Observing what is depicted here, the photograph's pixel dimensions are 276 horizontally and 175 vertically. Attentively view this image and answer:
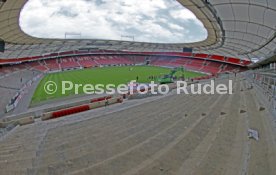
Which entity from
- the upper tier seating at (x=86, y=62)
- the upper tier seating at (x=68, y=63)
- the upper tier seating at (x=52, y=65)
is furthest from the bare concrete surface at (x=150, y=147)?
the upper tier seating at (x=86, y=62)

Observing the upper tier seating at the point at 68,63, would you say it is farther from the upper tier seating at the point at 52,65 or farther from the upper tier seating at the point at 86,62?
the upper tier seating at the point at 86,62

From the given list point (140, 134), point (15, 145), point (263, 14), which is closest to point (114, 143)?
point (140, 134)

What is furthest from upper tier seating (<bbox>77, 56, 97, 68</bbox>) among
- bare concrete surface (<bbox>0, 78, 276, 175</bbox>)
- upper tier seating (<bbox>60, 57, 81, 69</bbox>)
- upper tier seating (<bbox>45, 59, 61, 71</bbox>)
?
bare concrete surface (<bbox>0, 78, 276, 175</bbox>)

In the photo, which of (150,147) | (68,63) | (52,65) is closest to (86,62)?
(68,63)

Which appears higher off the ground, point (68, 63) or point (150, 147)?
point (68, 63)

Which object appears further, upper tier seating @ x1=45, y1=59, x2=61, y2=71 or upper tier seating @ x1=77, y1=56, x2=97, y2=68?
upper tier seating @ x1=77, y1=56, x2=97, y2=68

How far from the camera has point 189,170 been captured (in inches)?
218

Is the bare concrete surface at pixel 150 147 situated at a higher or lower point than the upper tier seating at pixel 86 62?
lower

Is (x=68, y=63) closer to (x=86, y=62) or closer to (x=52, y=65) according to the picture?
(x=52, y=65)

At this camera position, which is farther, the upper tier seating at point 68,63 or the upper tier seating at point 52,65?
the upper tier seating at point 68,63

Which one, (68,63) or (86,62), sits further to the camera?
(86,62)

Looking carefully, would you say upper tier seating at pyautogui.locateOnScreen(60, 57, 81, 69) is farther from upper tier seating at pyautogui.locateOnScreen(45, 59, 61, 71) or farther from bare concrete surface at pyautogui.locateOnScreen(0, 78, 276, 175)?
bare concrete surface at pyautogui.locateOnScreen(0, 78, 276, 175)

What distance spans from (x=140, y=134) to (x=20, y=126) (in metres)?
6.59

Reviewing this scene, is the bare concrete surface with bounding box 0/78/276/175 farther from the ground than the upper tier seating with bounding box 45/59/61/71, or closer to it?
closer to it
